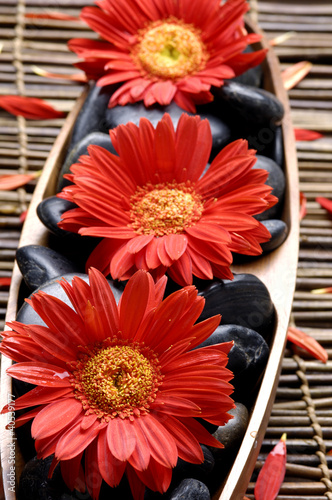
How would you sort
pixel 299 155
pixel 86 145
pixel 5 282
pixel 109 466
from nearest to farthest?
pixel 109 466 → pixel 86 145 → pixel 5 282 → pixel 299 155

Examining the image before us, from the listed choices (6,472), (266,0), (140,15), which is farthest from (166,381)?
(266,0)

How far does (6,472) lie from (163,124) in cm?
36

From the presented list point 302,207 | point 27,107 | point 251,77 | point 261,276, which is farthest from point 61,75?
point 261,276

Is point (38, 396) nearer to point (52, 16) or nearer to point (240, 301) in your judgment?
point (240, 301)

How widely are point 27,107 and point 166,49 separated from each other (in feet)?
1.00

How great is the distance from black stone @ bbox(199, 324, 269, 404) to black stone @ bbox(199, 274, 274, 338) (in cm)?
2

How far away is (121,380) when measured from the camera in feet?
1.65

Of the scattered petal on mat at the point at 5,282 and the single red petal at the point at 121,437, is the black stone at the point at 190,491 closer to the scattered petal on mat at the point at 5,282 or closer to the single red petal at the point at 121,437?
the single red petal at the point at 121,437

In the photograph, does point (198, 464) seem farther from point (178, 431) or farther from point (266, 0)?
point (266, 0)

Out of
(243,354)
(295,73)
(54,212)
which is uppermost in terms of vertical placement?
(295,73)

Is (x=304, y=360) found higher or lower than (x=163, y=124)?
lower

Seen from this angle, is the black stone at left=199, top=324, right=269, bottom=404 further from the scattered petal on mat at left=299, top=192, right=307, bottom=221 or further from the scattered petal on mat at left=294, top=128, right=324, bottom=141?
the scattered petal on mat at left=294, top=128, right=324, bottom=141

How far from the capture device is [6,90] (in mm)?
1004

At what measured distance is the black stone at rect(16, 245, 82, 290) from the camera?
2.00 ft
